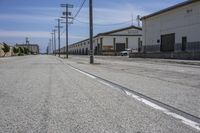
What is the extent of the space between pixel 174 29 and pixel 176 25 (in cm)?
92

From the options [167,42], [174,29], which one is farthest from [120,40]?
[174,29]

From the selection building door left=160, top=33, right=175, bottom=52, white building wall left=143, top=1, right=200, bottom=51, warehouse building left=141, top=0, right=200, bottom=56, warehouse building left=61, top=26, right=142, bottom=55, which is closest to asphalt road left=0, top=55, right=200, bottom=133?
warehouse building left=141, top=0, right=200, bottom=56

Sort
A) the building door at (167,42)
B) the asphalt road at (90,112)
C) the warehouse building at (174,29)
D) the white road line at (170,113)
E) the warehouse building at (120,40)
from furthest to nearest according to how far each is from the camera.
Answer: the warehouse building at (120,40)
the building door at (167,42)
the warehouse building at (174,29)
the white road line at (170,113)
the asphalt road at (90,112)

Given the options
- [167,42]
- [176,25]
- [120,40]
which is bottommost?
[167,42]

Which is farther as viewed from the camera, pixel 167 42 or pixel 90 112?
pixel 167 42

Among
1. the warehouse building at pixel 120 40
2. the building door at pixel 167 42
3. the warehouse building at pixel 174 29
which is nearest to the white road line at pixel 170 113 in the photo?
the warehouse building at pixel 174 29

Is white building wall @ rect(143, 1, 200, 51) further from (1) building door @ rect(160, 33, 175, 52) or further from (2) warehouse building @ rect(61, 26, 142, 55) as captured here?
(2) warehouse building @ rect(61, 26, 142, 55)

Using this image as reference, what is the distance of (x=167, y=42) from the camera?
2287 inches

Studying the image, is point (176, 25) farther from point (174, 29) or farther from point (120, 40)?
point (120, 40)

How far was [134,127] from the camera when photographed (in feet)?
18.7

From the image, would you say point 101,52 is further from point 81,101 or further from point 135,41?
point 81,101

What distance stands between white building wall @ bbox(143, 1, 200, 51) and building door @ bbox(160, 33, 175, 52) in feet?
2.43

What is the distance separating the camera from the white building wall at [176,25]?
48469 mm

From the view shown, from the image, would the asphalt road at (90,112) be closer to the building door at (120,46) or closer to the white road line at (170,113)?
the white road line at (170,113)
